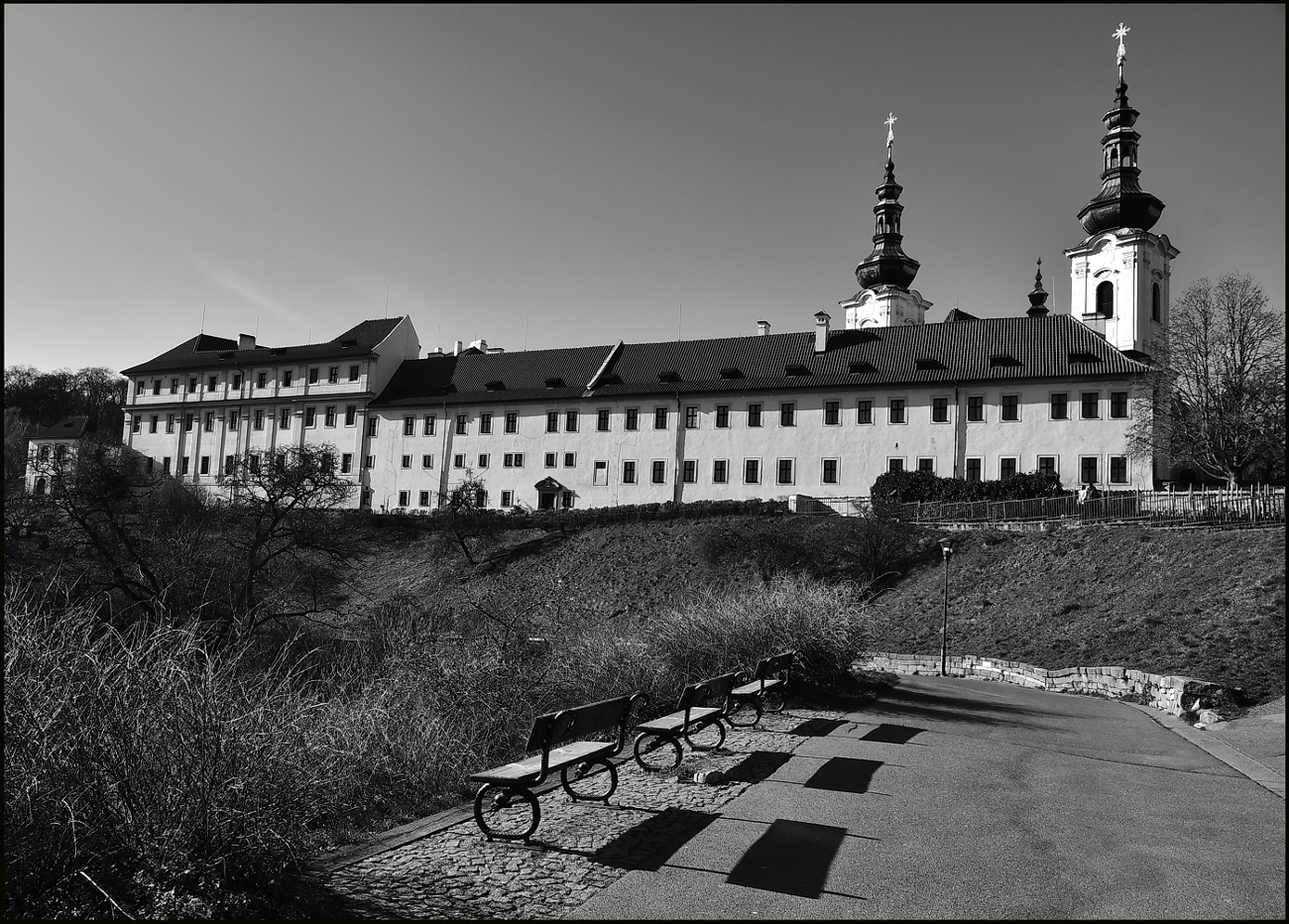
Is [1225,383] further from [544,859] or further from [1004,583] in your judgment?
[544,859]

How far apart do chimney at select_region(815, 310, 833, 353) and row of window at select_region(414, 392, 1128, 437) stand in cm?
453

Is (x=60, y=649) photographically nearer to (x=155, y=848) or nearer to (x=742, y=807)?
(x=155, y=848)

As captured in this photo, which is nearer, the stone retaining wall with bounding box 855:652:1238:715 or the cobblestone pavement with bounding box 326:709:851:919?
the cobblestone pavement with bounding box 326:709:851:919

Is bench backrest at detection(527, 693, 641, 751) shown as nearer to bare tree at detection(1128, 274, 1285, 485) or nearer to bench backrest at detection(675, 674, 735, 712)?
bench backrest at detection(675, 674, 735, 712)

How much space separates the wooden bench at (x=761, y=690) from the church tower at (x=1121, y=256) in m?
41.8

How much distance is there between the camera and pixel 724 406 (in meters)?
52.5

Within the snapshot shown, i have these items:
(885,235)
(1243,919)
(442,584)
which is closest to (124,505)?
(442,584)

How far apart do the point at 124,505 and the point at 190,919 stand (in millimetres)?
29123

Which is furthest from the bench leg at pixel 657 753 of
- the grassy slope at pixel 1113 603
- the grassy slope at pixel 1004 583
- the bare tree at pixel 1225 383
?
the bare tree at pixel 1225 383

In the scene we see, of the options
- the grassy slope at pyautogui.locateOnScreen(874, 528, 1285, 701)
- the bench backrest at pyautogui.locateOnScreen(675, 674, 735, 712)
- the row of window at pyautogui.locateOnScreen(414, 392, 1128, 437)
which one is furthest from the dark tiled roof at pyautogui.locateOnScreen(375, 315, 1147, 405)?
the bench backrest at pyautogui.locateOnScreen(675, 674, 735, 712)

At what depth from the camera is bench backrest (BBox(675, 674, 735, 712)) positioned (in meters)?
10.2

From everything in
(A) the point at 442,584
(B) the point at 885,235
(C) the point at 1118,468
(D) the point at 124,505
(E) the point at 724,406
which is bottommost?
(A) the point at 442,584

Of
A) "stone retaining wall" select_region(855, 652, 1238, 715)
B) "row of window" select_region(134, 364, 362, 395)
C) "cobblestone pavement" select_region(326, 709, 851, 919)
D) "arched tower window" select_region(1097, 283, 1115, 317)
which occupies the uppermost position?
"arched tower window" select_region(1097, 283, 1115, 317)

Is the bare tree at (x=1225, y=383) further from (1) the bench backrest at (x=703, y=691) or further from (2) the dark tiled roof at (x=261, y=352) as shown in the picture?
(2) the dark tiled roof at (x=261, y=352)
